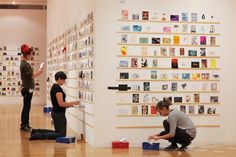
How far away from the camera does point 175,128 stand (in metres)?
7.77

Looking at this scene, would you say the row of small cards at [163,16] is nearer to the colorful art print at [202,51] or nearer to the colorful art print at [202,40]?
the colorful art print at [202,40]

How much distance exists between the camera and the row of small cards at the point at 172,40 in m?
8.40

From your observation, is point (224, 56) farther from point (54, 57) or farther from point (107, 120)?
point (54, 57)

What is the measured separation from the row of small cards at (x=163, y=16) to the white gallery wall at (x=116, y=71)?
7 centimetres

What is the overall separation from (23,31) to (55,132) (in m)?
A: 12.6

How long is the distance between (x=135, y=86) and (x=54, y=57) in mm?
7376

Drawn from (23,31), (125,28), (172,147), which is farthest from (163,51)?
(23,31)

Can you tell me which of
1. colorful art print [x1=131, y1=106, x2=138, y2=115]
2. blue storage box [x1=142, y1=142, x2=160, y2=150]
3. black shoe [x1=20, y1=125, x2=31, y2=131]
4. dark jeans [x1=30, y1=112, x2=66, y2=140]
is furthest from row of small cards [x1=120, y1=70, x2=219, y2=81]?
black shoe [x1=20, y1=125, x2=31, y2=131]

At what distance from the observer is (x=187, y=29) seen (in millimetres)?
8672

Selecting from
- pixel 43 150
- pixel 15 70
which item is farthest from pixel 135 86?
pixel 15 70

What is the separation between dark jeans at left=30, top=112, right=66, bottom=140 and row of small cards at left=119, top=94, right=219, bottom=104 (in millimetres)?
1419

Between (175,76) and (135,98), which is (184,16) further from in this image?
(135,98)

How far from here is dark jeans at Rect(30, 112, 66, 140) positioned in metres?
9.02

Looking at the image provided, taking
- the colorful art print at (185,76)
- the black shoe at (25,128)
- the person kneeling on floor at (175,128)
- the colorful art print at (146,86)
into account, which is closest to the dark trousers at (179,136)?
the person kneeling on floor at (175,128)
